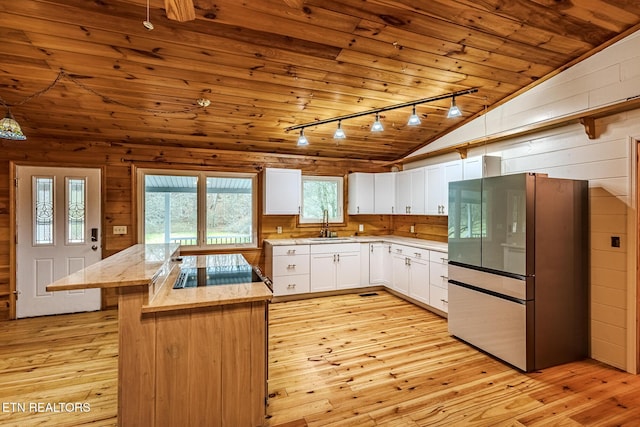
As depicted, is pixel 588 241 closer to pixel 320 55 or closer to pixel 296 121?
pixel 320 55

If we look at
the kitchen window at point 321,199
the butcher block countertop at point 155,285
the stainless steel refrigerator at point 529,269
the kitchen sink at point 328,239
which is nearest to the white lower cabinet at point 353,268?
the kitchen sink at point 328,239

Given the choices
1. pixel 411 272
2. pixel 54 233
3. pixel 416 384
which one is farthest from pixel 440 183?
pixel 54 233

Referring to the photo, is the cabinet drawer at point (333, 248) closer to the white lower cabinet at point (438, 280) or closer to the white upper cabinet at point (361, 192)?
the white upper cabinet at point (361, 192)

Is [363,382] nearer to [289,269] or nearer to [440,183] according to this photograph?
[289,269]

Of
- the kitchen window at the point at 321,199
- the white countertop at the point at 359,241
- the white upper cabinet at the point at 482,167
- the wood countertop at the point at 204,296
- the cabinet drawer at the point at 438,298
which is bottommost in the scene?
the cabinet drawer at the point at 438,298

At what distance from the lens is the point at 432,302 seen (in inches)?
161

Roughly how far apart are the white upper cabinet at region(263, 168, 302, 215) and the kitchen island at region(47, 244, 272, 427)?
9.45 ft

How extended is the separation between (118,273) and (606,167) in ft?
13.1

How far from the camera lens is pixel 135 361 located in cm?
176

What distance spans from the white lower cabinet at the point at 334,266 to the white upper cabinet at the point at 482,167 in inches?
79.0

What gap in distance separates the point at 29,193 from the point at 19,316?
157cm

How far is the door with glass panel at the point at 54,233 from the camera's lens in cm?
395

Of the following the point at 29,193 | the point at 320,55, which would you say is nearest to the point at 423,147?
the point at 320,55

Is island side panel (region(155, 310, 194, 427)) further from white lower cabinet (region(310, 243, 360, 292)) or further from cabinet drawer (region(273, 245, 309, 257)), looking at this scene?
white lower cabinet (region(310, 243, 360, 292))
